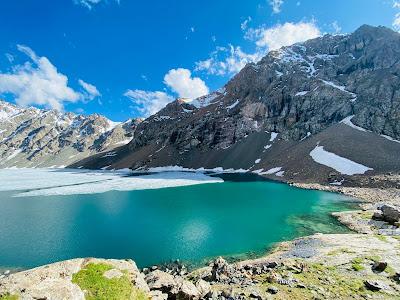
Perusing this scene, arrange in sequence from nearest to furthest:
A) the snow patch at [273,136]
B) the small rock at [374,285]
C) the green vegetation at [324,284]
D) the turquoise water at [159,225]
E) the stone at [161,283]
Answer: the stone at [161,283], the green vegetation at [324,284], the small rock at [374,285], the turquoise water at [159,225], the snow patch at [273,136]

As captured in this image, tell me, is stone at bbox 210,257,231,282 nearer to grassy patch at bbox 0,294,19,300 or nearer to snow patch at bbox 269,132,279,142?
grassy patch at bbox 0,294,19,300

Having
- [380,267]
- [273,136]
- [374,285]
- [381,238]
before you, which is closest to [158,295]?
[374,285]


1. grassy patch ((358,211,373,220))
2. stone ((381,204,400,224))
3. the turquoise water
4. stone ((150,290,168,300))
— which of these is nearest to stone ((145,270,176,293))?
stone ((150,290,168,300))

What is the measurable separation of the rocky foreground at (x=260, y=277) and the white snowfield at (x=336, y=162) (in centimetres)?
5978

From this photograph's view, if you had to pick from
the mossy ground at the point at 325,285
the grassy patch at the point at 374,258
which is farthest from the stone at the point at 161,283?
the grassy patch at the point at 374,258

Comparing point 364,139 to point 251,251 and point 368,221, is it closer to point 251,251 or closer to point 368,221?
point 368,221

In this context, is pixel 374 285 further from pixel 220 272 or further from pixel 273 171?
pixel 273 171

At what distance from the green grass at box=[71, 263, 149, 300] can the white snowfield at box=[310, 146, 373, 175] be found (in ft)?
306

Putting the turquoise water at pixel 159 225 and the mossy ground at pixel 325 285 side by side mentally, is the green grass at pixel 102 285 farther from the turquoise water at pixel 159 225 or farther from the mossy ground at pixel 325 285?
the turquoise water at pixel 159 225

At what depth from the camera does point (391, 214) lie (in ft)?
145

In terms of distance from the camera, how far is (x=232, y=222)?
49.6 metres

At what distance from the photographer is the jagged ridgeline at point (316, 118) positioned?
110562 mm

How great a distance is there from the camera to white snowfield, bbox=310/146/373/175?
94.6 m

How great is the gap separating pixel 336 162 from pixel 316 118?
46248 millimetres
